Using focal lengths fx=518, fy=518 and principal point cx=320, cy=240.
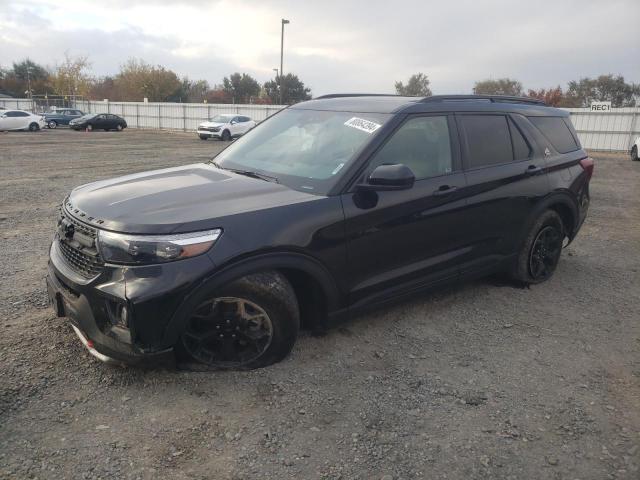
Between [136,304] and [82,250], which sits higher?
[82,250]

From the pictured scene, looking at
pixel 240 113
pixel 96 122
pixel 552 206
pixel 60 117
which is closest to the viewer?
pixel 552 206

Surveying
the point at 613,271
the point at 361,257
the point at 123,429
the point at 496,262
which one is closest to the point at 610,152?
the point at 613,271

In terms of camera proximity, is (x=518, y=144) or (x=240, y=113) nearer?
(x=518, y=144)

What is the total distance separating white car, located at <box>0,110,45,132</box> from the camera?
29.2 m

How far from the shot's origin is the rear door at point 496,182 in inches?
164

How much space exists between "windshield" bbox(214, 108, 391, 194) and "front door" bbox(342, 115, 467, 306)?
0.19m

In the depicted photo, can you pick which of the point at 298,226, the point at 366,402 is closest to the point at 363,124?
the point at 298,226

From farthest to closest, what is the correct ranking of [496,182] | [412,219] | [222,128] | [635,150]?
1. [222,128]
2. [635,150]
3. [496,182]
4. [412,219]

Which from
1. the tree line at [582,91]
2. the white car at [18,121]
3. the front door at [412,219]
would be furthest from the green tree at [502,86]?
the front door at [412,219]

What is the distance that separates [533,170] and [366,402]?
9.27 feet

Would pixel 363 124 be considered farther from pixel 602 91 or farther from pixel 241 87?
pixel 241 87

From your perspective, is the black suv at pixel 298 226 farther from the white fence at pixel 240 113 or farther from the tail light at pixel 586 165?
the white fence at pixel 240 113

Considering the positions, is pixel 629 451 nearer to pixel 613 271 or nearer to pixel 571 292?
pixel 571 292

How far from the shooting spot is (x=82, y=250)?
2984mm
